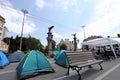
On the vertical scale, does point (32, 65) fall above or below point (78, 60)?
below

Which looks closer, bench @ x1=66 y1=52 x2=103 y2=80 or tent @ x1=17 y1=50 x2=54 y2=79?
bench @ x1=66 y1=52 x2=103 y2=80

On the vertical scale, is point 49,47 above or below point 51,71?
above

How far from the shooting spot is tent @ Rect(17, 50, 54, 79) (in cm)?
830

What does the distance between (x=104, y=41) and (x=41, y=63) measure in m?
14.3

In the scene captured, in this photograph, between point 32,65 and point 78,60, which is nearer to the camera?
point 32,65

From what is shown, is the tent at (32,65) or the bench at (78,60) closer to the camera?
the bench at (78,60)

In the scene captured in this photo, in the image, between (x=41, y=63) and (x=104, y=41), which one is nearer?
(x=41, y=63)

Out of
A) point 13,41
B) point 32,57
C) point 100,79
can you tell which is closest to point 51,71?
point 32,57

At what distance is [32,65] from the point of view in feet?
28.9

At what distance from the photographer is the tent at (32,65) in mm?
8297

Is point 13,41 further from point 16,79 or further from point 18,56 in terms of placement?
point 16,79

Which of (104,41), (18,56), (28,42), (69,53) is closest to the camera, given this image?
(69,53)

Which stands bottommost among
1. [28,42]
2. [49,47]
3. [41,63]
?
[41,63]

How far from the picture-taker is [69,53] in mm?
8766
